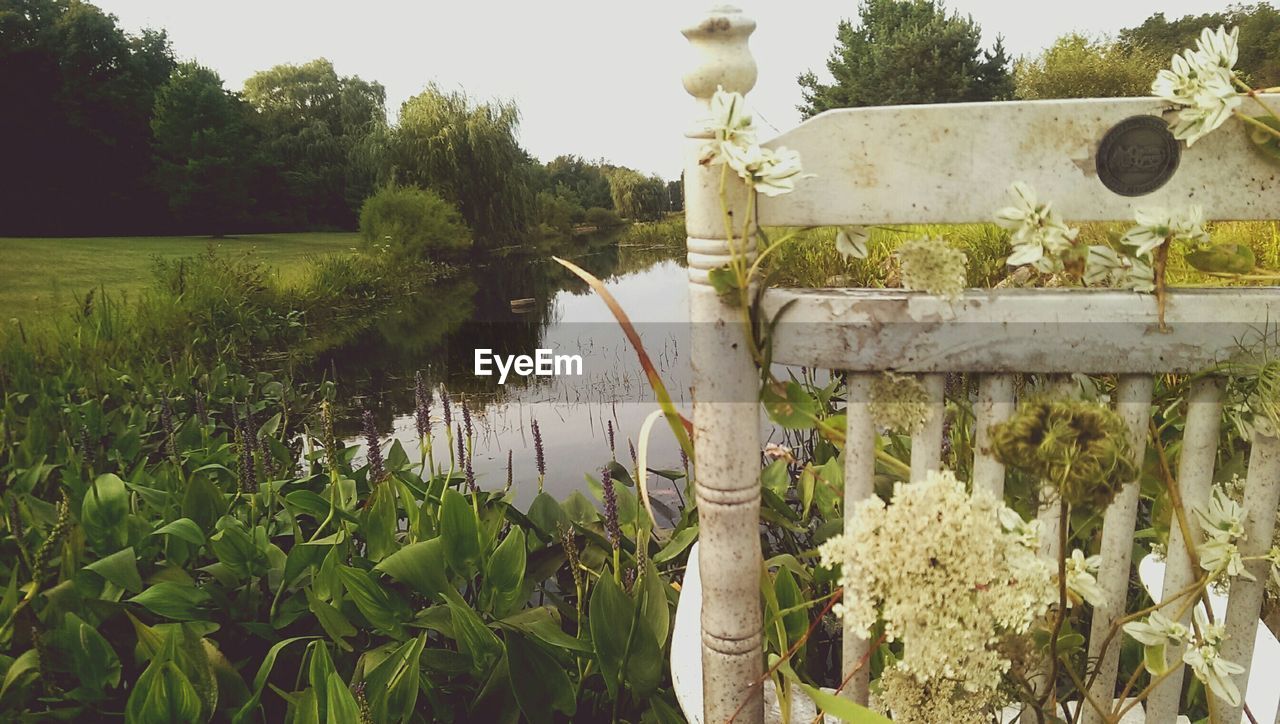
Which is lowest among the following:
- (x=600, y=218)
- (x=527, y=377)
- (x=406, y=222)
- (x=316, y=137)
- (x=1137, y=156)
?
(x=527, y=377)

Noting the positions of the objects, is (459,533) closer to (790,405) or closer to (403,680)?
(403,680)

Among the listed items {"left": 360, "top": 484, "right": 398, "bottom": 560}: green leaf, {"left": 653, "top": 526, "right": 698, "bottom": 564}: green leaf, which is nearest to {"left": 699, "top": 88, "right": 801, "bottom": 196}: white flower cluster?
{"left": 360, "top": 484, "right": 398, "bottom": 560}: green leaf

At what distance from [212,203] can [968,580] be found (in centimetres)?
2719

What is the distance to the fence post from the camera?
908 mm

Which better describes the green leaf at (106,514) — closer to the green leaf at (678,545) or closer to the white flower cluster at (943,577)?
the green leaf at (678,545)

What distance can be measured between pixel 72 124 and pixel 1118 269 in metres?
27.3

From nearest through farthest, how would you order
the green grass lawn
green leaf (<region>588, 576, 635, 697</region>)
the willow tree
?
green leaf (<region>588, 576, 635, 697</region>) → the green grass lawn → the willow tree

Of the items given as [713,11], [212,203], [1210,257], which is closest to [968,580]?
[1210,257]

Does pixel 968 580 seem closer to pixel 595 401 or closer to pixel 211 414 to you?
pixel 211 414

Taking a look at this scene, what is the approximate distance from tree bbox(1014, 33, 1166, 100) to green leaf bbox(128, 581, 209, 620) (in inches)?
1239

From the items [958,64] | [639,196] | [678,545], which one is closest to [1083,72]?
[958,64]

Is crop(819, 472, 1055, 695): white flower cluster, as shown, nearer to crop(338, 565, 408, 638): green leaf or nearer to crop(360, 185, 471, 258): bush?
crop(338, 565, 408, 638): green leaf

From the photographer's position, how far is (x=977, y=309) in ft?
2.85

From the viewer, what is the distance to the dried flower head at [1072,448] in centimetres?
63
